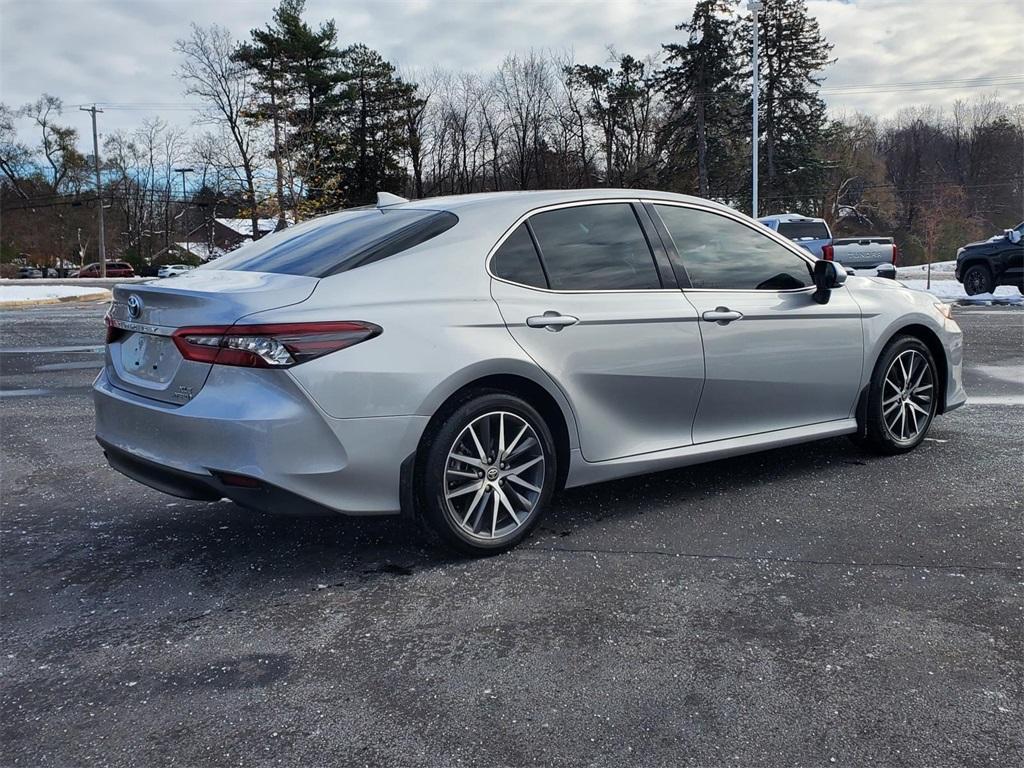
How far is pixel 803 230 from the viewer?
74.3 ft

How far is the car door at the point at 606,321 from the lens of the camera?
377 centimetres

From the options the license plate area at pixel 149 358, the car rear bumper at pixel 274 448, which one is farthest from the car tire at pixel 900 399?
the license plate area at pixel 149 358

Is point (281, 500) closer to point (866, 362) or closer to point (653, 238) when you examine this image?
point (653, 238)

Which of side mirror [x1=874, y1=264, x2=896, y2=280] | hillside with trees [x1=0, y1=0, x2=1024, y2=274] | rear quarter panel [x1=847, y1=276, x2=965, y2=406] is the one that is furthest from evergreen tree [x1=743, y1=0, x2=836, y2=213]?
rear quarter panel [x1=847, y1=276, x2=965, y2=406]

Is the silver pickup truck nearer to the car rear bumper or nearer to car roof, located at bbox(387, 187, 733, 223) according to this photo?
car roof, located at bbox(387, 187, 733, 223)

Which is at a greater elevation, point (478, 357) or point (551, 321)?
point (551, 321)

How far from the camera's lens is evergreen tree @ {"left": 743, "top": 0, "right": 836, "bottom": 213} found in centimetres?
5553

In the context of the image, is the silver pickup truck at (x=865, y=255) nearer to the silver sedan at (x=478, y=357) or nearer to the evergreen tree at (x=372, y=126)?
the evergreen tree at (x=372, y=126)

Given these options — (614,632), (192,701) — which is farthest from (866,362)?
(192,701)

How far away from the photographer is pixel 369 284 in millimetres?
3404

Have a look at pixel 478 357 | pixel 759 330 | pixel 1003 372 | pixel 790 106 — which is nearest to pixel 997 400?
pixel 1003 372

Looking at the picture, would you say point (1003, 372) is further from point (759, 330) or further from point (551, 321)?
point (551, 321)

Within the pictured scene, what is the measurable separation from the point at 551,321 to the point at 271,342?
1224 mm

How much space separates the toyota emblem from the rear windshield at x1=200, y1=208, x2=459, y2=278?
1.60ft
